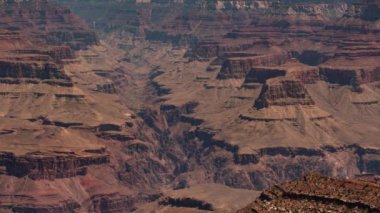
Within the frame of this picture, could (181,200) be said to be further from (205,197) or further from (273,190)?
(273,190)

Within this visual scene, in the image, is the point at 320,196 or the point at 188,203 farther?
the point at 188,203

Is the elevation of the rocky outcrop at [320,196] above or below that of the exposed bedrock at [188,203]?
above

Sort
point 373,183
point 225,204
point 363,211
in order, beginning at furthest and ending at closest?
point 225,204 < point 373,183 < point 363,211

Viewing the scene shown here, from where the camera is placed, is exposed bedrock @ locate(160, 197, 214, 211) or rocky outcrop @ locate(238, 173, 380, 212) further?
exposed bedrock @ locate(160, 197, 214, 211)

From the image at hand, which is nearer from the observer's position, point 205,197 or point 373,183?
point 373,183

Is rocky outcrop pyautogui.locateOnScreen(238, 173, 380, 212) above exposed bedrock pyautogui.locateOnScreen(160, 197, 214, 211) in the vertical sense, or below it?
above

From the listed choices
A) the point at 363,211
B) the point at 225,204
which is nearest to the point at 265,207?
the point at 363,211

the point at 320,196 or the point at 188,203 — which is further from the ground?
the point at 320,196

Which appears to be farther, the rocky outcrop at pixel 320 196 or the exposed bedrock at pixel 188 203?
the exposed bedrock at pixel 188 203
